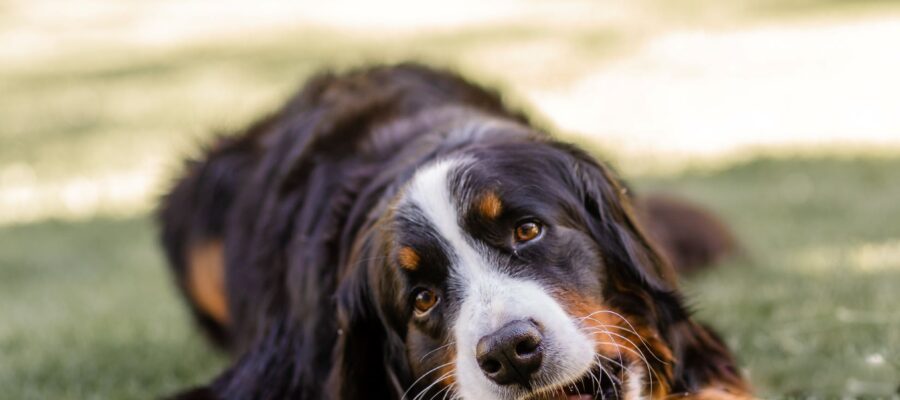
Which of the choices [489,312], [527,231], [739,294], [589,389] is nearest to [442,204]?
[527,231]

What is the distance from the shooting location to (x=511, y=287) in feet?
9.64

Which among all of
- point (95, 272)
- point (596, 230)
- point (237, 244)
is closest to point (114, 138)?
point (95, 272)

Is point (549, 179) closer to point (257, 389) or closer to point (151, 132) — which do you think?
point (257, 389)

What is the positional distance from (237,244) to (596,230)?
1.64m

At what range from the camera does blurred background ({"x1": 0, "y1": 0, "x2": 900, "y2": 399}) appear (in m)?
4.54

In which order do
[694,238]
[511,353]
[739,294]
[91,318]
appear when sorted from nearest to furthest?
[511,353] → [739,294] → [694,238] → [91,318]

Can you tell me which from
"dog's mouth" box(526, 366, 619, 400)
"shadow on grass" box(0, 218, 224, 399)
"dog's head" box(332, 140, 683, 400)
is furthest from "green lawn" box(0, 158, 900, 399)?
"dog's mouth" box(526, 366, 619, 400)

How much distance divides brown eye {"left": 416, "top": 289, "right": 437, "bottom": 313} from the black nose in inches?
10.7

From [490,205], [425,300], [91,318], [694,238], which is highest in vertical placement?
[490,205]

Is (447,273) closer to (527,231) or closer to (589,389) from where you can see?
(527,231)

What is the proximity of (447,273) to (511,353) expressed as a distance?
1.03 ft

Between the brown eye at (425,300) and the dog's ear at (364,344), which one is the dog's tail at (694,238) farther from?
the brown eye at (425,300)

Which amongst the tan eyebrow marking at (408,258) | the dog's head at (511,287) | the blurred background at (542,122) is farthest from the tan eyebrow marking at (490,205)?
the blurred background at (542,122)

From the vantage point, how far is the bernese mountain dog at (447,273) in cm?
295
